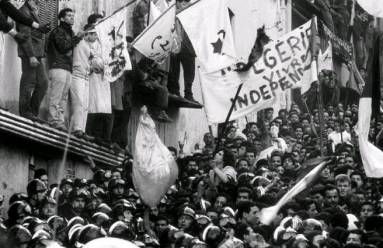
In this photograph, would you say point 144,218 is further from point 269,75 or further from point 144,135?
point 269,75

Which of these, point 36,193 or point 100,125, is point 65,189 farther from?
point 100,125

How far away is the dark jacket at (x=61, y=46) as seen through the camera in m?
19.3

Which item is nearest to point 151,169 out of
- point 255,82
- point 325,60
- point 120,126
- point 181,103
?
point 255,82

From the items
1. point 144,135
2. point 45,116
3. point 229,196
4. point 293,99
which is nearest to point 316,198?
point 229,196

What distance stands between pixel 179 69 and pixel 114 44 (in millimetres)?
5188

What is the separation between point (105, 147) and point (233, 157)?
81.3 inches

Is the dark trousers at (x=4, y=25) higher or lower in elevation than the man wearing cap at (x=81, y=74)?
higher

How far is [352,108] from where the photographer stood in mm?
29828

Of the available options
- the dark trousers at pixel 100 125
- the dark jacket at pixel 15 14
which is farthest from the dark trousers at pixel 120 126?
the dark jacket at pixel 15 14

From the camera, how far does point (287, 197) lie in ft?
52.3

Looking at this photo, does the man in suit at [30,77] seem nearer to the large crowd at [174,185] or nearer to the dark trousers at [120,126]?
the large crowd at [174,185]

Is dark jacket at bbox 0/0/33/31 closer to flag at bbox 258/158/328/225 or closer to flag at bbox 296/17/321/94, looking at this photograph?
flag at bbox 258/158/328/225

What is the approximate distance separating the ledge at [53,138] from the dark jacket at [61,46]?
0.96 meters

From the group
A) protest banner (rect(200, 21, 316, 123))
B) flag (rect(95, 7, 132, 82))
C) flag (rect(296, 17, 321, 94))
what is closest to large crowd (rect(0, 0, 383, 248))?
flag (rect(95, 7, 132, 82))
